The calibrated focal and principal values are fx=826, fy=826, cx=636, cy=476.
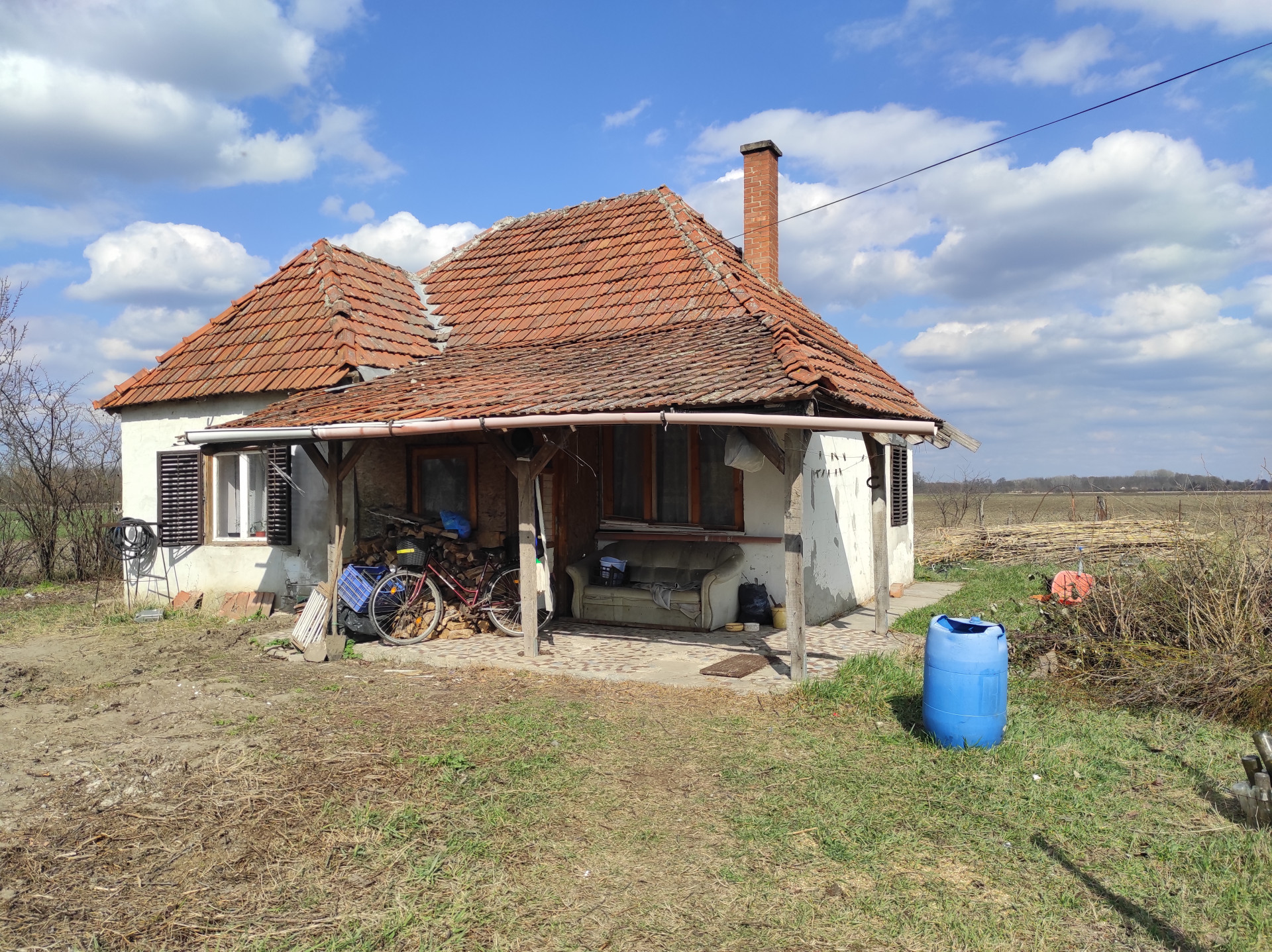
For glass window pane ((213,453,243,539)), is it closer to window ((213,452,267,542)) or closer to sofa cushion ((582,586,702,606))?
window ((213,452,267,542))

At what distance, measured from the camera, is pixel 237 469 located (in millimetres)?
11055

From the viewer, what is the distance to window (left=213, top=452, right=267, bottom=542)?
35.8 ft

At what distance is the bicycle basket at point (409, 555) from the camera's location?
30.4ft

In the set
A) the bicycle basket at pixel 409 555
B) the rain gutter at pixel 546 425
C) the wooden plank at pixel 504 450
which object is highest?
the rain gutter at pixel 546 425

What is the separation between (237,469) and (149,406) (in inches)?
72.6

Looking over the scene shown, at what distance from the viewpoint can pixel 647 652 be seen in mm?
8398

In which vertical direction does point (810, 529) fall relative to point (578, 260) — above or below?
below

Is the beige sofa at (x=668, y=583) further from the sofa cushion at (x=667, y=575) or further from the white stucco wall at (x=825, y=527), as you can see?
the white stucco wall at (x=825, y=527)

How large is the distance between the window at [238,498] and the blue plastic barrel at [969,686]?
8.73 meters

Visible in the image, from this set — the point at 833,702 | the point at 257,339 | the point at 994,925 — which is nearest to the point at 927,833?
the point at 994,925

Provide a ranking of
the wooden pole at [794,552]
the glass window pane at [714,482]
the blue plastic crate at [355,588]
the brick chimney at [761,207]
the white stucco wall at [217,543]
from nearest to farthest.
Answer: the wooden pole at [794,552]
the blue plastic crate at [355,588]
the glass window pane at [714,482]
the white stucco wall at [217,543]
the brick chimney at [761,207]

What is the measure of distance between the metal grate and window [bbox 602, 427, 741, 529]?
4.44m

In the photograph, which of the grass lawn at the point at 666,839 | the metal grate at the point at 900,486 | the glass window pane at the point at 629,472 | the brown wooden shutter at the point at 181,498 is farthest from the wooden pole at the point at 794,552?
the brown wooden shutter at the point at 181,498

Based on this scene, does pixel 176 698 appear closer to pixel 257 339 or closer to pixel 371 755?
pixel 371 755
